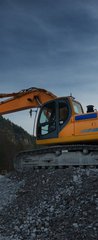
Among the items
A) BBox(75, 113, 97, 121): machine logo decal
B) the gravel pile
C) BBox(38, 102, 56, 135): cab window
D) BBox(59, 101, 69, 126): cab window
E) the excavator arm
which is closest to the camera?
the gravel pile

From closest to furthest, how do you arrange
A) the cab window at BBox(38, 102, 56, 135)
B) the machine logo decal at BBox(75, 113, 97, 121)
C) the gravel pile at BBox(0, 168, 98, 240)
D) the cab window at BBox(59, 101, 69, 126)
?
1. the gravel pile at BBox(0, 168, 98, 240)
2. the machine logo decal at BBox(75, 113, 97, 121)
3. the cab window at BBox(59, 101, 69, 126)
4. the cab window at BBox(38, 102, 56, 135)

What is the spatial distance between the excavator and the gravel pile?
1.04m

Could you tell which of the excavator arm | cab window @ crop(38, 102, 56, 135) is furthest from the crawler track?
the excavator arm

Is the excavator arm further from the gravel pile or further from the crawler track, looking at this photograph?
the gravel pile

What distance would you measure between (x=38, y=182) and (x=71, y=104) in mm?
3367

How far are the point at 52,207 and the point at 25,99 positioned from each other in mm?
6560

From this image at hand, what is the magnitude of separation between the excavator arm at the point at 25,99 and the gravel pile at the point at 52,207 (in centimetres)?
344

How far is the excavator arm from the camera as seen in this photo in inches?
605

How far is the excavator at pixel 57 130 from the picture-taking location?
1306 cm

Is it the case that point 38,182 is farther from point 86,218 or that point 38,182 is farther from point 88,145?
point 86,218

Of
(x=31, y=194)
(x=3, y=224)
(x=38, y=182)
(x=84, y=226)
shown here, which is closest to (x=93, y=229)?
(x=84, y=226)

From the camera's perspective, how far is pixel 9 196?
11953 millimetres

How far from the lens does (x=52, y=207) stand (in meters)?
9.77

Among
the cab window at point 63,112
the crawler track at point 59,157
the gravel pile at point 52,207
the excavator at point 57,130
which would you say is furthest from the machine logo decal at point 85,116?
the gravel pile at point 52,207
